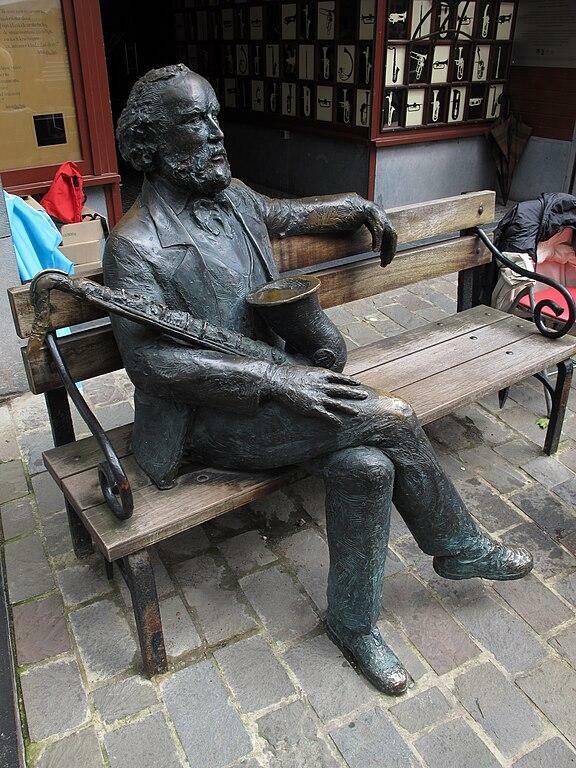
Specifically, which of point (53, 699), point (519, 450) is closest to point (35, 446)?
point (53, 699)

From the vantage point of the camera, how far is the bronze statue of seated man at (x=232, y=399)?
221 cm

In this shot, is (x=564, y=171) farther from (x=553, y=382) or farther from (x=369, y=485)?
(x=369, y=485)

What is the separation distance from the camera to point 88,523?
2.24 meters

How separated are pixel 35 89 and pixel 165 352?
3765 millimetres

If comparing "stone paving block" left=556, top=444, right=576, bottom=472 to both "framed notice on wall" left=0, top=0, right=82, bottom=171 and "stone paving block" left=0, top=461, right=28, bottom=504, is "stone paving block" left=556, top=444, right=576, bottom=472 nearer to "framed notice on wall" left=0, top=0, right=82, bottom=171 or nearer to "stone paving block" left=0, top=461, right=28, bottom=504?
"stone paving block" left=0, top=461, right=28, bottom=504

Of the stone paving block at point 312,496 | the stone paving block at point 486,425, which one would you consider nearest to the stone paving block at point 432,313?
the stone paving block at point 486,425

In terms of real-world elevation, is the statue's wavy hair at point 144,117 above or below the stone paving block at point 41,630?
above

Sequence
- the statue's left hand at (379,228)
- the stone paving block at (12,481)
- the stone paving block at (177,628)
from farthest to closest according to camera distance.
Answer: the stone paving block at (12,481)
the statue's left hand at (379,228)
the stone paving block at (177,628)

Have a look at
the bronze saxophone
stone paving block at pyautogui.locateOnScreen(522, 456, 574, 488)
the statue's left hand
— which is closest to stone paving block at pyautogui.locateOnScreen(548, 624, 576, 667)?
stone paving block at pyautogui.locateOnScreen(522, 456, 574, 488)

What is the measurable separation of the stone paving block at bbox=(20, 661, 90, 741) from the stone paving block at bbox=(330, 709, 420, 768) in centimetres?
83

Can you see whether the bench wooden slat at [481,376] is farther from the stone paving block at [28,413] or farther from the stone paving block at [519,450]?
the stone paving block at [28,413]

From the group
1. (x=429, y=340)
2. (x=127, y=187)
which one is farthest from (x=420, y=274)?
(x=127, y=187)

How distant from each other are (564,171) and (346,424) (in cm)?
653

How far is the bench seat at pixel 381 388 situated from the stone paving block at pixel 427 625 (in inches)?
25.4
